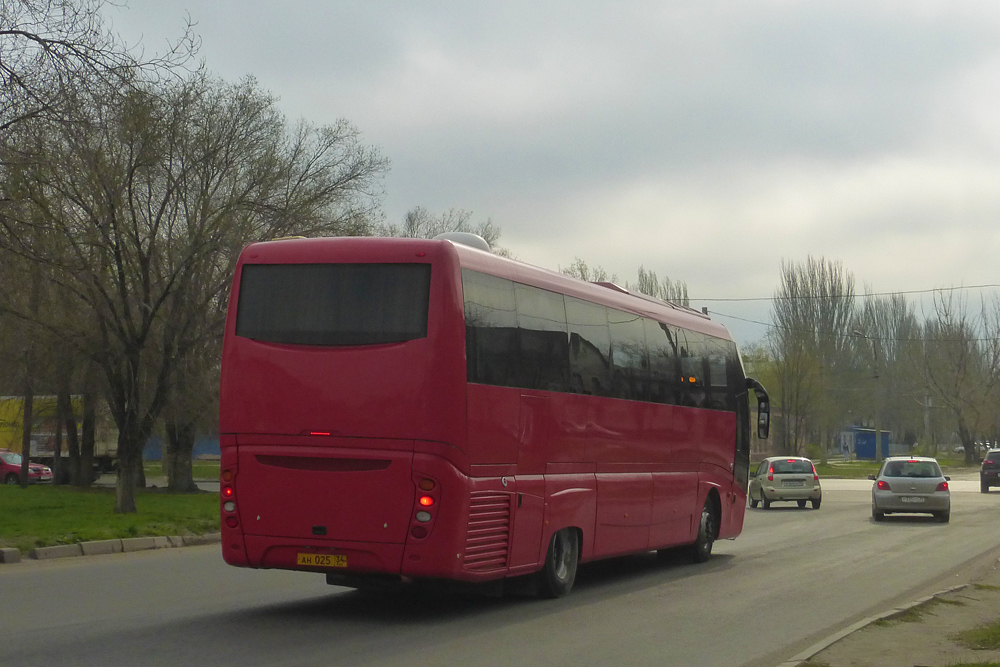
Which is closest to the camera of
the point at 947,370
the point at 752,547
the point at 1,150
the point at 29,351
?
the point at 1,150

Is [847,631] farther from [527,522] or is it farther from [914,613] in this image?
[527,522]

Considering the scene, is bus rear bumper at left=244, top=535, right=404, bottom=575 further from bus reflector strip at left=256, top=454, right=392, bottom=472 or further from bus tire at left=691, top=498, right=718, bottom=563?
bus tire at left=691, top=498, right=718, bottom=563

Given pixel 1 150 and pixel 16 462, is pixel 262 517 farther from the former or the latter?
pixel 16 462

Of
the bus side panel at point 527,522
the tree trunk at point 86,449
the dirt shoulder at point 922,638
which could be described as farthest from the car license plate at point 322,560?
the tree trunk at point 86,449

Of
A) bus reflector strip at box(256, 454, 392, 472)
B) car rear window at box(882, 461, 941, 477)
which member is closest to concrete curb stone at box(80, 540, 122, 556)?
bus reflector strip at box(256, 454, 392, 472)

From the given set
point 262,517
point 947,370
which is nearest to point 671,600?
point 262,517

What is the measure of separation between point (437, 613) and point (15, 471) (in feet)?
137

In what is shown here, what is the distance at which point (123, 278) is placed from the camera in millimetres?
24719

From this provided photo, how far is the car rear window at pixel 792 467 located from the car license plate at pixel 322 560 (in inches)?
1054

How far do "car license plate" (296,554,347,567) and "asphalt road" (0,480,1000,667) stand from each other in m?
0.51

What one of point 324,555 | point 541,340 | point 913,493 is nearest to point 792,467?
point 913,493

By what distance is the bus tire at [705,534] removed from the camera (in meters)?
17.7

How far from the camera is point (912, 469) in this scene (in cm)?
2961

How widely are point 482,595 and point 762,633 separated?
348 cm
